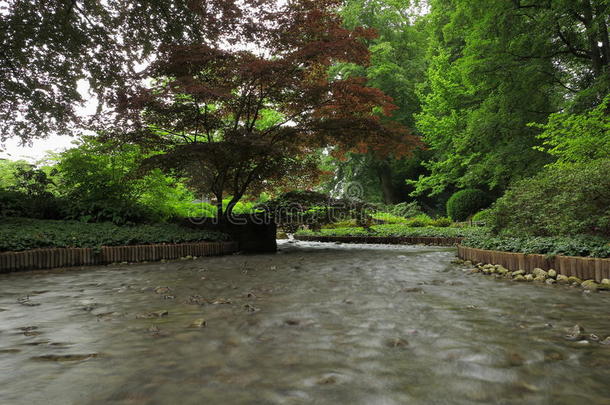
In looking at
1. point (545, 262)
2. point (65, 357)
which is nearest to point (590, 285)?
point (545, 262)

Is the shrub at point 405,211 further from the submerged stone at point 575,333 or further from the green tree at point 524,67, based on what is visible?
the submerged stone at point 575,333

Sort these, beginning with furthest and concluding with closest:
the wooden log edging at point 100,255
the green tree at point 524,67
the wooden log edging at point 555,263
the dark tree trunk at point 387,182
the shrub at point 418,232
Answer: the dark tree trunk at point 387,182 → the shrub at point 418,232 → the green tree at point 524,67 → the wooden log edging at point 100,255 → the wooden log edging at point 555,263

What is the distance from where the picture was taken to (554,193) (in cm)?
565

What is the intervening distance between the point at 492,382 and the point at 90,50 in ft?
35.4

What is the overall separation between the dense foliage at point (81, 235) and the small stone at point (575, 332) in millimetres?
6313

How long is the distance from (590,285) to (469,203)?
13.5m

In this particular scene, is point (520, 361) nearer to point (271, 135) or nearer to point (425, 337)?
point (425, 337)

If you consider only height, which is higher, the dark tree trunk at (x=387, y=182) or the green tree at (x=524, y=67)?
the green tree at (x=524, y=67)

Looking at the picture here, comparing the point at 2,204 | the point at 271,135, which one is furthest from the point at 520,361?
the point at 2,204

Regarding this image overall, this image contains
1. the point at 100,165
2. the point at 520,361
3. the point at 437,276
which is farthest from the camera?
the point at 100,165

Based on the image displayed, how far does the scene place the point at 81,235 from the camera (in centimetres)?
620

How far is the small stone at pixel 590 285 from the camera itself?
354 centimetres

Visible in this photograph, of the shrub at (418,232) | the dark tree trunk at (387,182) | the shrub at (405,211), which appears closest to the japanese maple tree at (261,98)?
the shrub at (418,232)

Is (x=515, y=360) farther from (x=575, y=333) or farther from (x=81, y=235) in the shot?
(x=81, y=235)
